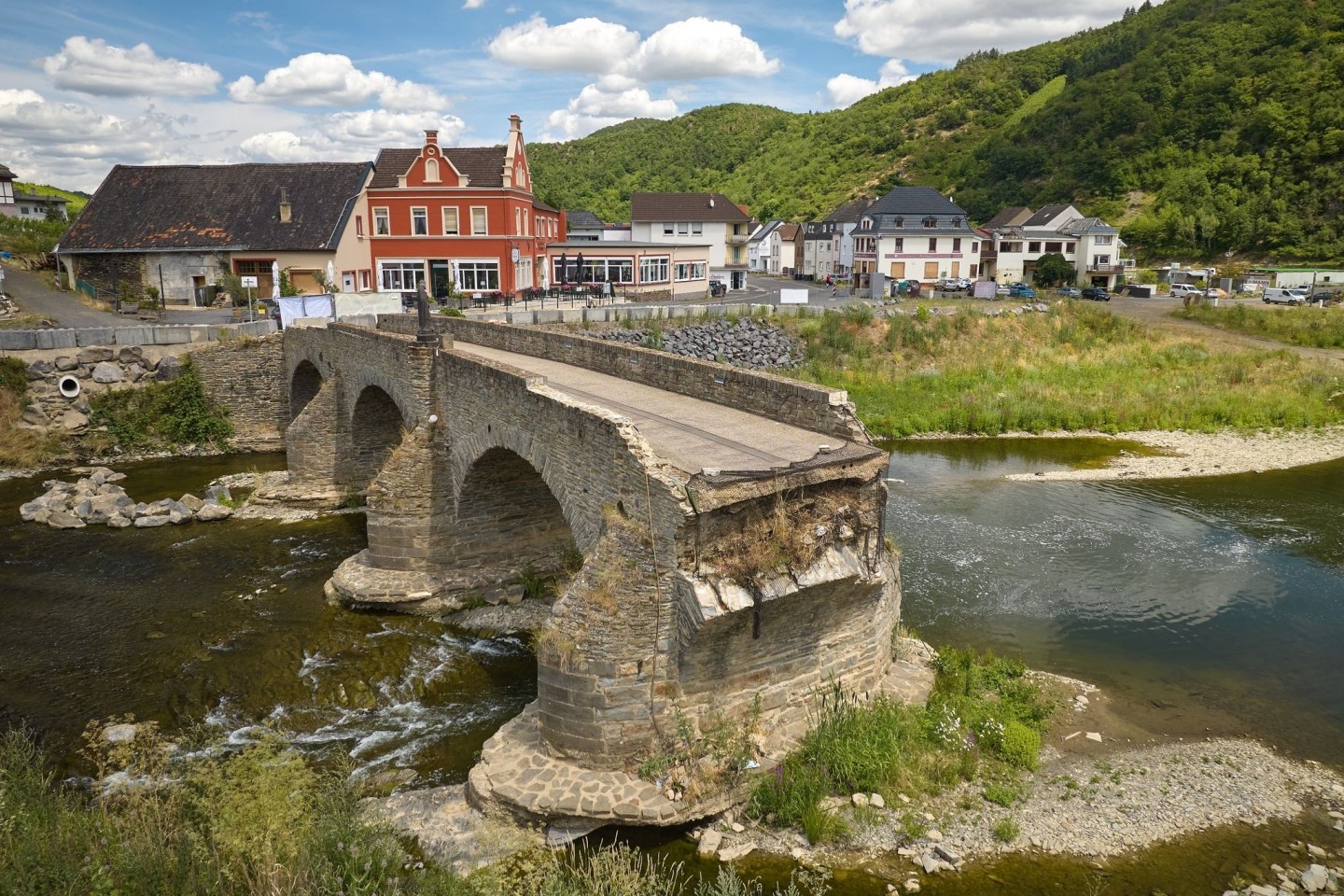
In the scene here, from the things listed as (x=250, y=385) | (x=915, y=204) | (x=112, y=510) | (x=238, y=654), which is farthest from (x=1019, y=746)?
(x=915, y=204)

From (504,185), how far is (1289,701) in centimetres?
3949

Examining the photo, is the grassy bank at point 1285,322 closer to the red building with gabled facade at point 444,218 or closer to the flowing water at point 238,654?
the red building with gabled facade at point 444,218

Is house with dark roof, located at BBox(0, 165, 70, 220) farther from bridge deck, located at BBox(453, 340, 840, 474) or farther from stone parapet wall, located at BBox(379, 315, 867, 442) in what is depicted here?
bridge deck, located at BBox(453, 340, 840, 474)

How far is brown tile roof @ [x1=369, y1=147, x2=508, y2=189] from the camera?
145ft

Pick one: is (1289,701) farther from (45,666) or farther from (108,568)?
(108,568)

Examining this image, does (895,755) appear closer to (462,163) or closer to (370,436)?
(370,436)

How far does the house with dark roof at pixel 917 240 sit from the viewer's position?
63.1 m

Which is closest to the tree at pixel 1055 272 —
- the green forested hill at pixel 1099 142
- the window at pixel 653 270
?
the green forested hill at pixel 1099 142

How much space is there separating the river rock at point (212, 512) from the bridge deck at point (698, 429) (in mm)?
10342

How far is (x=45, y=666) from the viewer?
47.0 feet

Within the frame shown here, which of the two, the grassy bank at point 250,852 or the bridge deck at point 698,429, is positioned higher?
the bridge deck at point 698,429

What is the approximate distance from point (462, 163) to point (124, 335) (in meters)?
21.1

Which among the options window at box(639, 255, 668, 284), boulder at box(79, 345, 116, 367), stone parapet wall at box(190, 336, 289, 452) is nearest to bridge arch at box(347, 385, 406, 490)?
stone parapet wall at box(190, 336, 289, 452)

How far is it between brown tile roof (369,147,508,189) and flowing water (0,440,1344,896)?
25.7 meters
